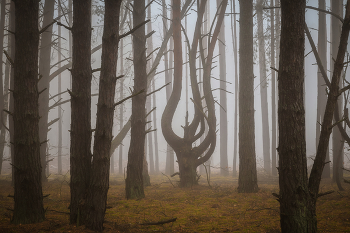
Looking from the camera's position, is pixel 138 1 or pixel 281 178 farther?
pixel 138 1

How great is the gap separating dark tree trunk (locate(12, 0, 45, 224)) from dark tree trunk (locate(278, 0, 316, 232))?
422cm

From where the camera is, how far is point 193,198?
681 centimetres

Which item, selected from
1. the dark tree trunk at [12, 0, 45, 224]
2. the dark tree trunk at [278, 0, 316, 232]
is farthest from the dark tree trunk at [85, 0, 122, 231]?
the dark tree trunk at [278, 0, 316, 232]

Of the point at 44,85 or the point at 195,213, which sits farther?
the point at 44,85

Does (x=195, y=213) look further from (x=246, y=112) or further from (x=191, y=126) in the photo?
(x=191, y=126)

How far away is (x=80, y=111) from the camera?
14.0 feet

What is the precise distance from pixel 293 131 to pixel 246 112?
163 inches

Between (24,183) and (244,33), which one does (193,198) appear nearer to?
(24,183)

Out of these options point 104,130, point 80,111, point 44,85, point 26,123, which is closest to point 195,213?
point 104,130

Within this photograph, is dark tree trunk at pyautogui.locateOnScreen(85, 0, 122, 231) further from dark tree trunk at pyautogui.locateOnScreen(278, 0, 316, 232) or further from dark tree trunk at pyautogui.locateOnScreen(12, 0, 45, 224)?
dark tree trunk at pyautogui.locateOnScreen(278, 0, 316, 232)

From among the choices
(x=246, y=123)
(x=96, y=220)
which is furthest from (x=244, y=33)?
(x=96, y=220)

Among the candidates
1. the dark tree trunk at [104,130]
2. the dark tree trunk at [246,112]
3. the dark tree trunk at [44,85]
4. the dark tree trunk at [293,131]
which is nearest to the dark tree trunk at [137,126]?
the dark tree trunk at [104,130]

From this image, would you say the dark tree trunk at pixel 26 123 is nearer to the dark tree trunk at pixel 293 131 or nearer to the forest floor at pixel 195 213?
the forest floor at pixel 195 213

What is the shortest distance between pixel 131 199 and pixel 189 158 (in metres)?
2.91
